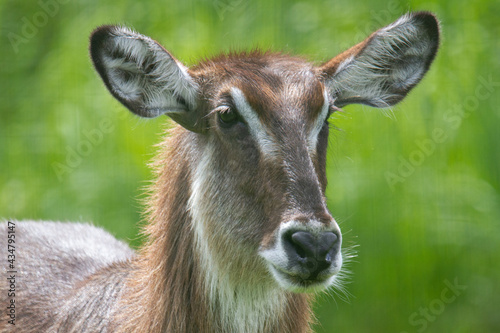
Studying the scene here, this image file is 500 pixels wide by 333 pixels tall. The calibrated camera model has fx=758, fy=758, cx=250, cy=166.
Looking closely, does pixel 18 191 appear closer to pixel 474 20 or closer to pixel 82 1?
pixel 82 1

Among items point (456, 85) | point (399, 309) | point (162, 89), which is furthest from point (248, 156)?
point (456, 85)

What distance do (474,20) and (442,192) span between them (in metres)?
2.71

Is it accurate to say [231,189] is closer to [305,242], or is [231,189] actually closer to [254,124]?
[254,124]

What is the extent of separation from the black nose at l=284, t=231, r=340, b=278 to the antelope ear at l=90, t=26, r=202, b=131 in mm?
1336

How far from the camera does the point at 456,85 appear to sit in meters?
11.1

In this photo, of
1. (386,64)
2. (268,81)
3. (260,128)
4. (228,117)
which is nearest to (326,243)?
(260,128)

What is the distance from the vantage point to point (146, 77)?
578cm

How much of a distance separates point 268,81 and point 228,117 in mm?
415

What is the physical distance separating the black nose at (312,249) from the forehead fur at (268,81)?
990mm

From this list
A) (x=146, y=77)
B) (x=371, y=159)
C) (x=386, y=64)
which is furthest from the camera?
(x=371, y=159)

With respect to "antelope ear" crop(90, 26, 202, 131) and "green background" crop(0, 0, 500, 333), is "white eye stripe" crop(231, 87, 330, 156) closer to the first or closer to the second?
"antelope ear" crop(90, 26, 202, 131)

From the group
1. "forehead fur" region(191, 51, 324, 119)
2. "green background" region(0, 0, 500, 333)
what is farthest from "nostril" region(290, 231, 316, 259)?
"green background" region(0, 0, 500, 333)

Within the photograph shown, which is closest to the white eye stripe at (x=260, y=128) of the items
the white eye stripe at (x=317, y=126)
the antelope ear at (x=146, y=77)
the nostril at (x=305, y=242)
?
the white eye stripe at (x=317, y=126)

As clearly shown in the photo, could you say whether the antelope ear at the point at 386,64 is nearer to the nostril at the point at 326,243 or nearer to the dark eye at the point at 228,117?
the dark eye at the point at 228,117
